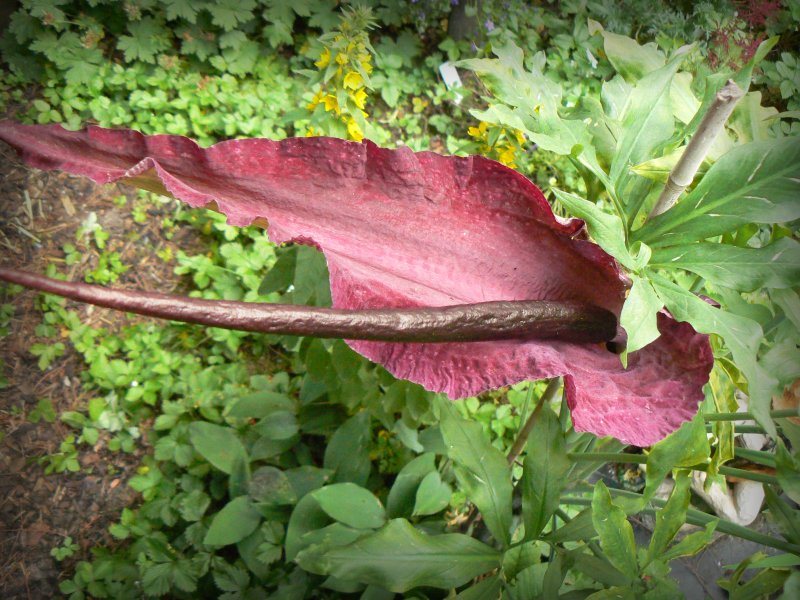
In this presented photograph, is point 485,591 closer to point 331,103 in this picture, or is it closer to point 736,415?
point 736,415

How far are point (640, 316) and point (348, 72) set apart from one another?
31.5 inches

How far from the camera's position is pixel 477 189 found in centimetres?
53

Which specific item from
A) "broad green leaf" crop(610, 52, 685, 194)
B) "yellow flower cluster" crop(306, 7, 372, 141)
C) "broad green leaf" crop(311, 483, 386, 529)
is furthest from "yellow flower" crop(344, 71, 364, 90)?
"broad green leaf" crop(311, 483, 386, 529)

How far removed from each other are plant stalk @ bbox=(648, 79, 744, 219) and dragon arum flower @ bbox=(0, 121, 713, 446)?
0.29ft

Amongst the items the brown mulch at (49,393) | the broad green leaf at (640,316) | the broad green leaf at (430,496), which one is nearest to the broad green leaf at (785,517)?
the broad green leaf at (640,316)

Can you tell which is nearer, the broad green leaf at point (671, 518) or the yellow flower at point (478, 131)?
the broad green leaf at point (671, 518)

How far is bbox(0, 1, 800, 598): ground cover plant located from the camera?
496 mm

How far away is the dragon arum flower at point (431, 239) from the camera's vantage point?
1.44ft

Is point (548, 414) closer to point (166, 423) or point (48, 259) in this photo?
point (166, 423)

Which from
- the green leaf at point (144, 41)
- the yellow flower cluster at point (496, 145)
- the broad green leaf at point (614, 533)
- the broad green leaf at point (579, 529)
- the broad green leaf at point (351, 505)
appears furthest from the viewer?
the green leaf at point (144, 41)

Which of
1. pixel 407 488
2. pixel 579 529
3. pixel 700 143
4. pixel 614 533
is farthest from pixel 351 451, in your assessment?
pixel 700 143

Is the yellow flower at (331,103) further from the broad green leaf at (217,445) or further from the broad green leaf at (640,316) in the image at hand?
the broad green leaf at (640,316)

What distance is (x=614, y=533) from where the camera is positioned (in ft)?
1.89

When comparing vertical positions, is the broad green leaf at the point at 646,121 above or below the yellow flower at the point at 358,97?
above
